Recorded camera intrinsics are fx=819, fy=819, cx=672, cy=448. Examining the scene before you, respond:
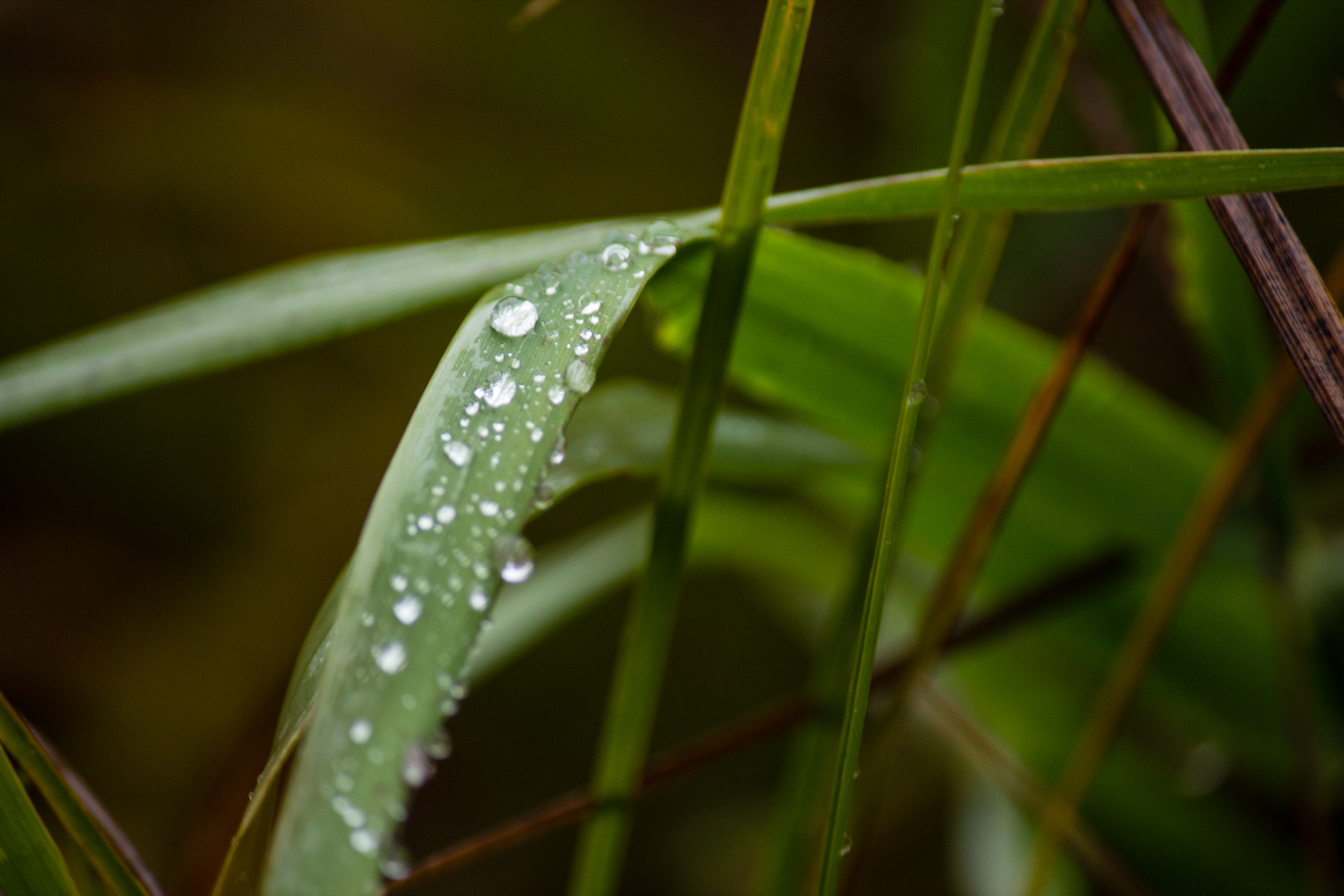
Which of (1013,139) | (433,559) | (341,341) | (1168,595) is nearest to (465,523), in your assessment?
(433,559)

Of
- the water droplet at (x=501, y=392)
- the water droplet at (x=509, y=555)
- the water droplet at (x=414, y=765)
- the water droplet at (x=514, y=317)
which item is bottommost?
the water droplet at (x=414, y=765)

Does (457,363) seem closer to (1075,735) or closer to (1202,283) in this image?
(1202,283)

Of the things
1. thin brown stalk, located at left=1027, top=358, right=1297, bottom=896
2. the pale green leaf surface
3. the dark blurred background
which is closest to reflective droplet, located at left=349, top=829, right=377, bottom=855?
the pale green leaf surface

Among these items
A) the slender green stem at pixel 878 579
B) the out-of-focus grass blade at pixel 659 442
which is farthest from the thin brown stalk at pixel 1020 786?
the slender green stem at pixel 878 579

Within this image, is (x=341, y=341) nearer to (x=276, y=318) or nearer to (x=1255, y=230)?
(x=276, y=318)

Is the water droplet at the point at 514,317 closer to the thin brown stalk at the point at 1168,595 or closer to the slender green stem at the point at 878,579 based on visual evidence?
the slender green stem at the point at 878,579

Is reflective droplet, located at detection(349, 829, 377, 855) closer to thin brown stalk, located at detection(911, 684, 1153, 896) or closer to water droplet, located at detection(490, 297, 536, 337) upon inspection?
water droplet, located at detection(490, 297, 536, 337)
